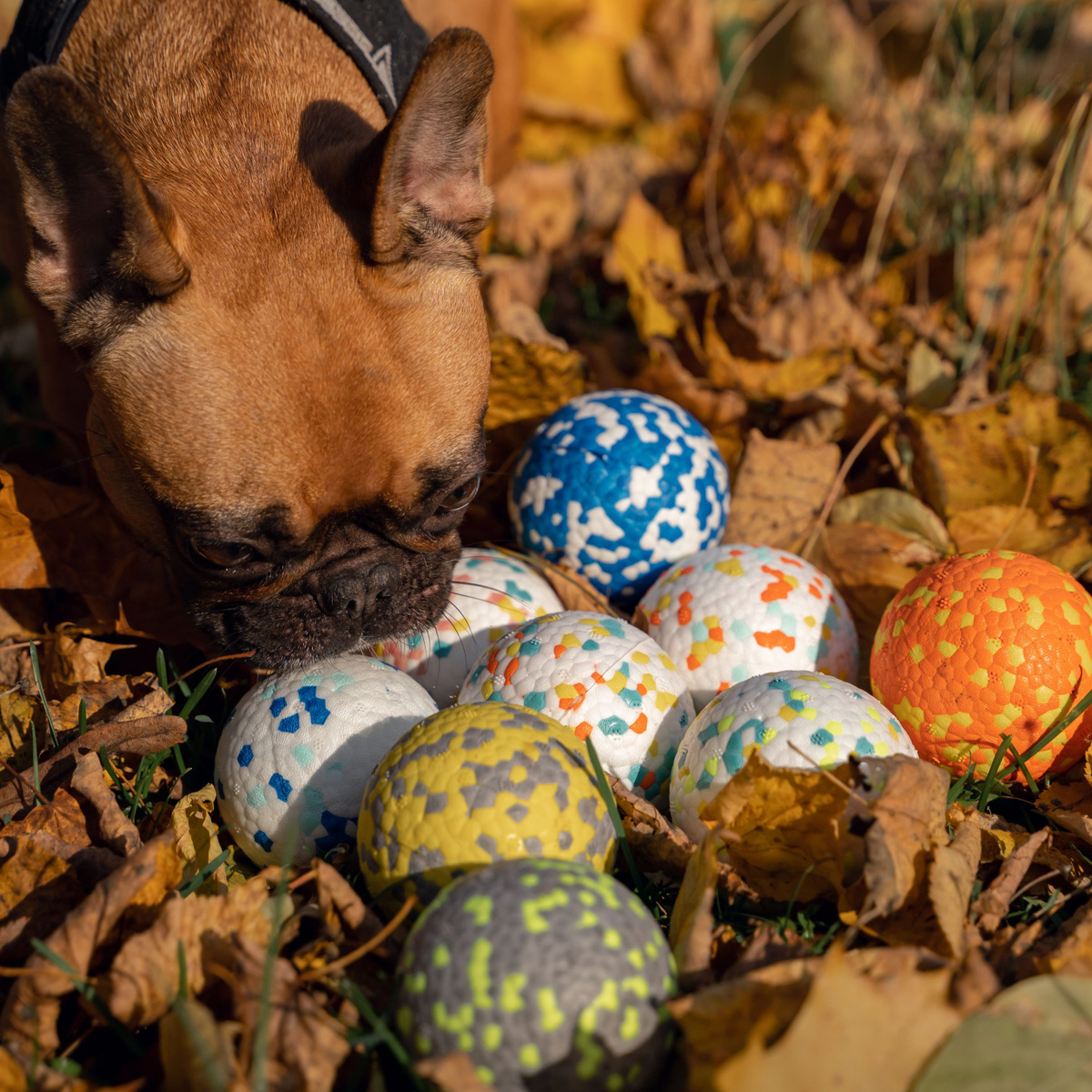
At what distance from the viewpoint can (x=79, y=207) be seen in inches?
96.2

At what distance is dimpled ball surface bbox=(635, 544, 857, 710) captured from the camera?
8.84 feet

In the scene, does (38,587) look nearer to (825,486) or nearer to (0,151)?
(0,151)

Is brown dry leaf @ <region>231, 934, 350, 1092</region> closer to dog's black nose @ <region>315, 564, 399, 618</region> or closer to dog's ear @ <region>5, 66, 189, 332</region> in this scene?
dog's black nose @ <region>315, 564, 399, 618</region>

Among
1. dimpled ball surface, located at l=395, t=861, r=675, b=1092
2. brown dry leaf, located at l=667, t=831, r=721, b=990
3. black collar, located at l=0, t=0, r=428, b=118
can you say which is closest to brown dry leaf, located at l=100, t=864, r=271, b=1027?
dimpled ball surface, located at l=395, t=861, r=675, b=1092

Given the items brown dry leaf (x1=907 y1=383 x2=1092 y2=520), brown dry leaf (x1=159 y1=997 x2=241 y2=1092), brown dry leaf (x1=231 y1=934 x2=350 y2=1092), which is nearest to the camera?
brown dry leaf (x1=159 y1=997 x2=241 y2=1092)

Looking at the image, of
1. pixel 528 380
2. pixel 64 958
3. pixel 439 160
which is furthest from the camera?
pixel 528 380

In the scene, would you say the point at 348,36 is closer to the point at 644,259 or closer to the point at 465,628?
the point at 465,628

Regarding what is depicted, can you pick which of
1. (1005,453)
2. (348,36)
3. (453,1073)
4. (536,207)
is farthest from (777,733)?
(536,207)

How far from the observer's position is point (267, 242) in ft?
8.24

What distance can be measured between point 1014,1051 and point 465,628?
1.75m

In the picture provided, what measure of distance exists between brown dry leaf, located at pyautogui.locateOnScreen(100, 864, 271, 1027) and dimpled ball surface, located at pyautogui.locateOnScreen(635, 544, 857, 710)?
1.32 metres

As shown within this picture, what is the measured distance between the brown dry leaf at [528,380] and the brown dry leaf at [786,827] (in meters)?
1.91

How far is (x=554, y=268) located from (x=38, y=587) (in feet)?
11.1

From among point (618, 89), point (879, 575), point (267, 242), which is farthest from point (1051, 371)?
point (618, 89)
